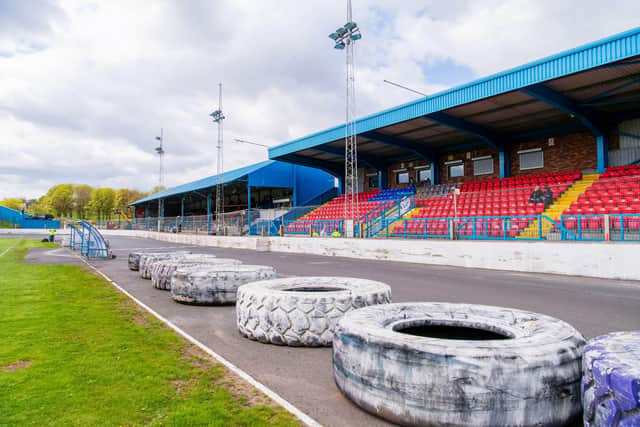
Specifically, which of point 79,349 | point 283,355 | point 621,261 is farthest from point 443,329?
point 621,261

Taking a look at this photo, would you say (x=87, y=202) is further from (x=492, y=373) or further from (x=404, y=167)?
(x=492, y=373)

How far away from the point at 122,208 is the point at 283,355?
133257 mm

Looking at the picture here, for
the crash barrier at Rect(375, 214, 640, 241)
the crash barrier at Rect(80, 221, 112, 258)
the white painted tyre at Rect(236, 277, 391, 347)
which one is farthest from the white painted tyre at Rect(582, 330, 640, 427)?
the crash barrier at Rect(80, 221, 112, 258)

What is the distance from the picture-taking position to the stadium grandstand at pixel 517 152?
1479 cm

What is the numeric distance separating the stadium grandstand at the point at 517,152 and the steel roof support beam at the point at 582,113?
0.19ft

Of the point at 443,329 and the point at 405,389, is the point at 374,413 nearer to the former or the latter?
the point at 405,389

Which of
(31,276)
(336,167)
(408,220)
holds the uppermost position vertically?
(336,167)

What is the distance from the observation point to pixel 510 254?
1274 centimetres

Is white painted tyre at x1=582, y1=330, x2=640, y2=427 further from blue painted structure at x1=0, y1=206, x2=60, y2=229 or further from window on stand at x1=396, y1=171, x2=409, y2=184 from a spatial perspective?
blue painted structure at x1=0, y1=206, x2=60, y2=229

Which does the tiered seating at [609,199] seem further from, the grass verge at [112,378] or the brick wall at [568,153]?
the grass verge at [112,378]

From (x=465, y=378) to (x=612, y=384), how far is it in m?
0.75

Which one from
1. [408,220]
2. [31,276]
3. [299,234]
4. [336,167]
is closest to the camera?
[31,276]

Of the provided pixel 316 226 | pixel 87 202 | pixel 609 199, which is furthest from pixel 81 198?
pixel 609 199

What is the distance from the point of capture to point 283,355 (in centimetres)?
432
